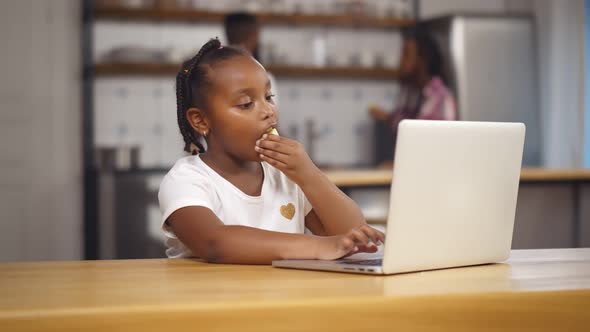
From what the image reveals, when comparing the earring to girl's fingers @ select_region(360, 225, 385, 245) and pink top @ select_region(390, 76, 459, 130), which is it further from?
pink top @ select_region(390, 76, 459, 130)

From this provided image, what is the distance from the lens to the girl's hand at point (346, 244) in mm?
1194

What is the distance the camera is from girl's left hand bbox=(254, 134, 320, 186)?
1425mm

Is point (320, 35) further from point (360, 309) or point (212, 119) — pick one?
point (360, 309)

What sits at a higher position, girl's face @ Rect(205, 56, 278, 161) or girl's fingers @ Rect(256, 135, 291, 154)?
girl's face @ Rect(205, 56, 278, 161)

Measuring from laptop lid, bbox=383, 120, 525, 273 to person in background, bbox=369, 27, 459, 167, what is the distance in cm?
408

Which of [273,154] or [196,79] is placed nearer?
[273,154]

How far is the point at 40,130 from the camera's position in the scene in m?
5.31

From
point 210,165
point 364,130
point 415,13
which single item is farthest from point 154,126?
point 210,165

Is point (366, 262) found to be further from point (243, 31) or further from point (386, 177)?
point (243, 31)

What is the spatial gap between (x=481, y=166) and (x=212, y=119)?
1.77 ft

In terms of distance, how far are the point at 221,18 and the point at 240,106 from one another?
13.9ft

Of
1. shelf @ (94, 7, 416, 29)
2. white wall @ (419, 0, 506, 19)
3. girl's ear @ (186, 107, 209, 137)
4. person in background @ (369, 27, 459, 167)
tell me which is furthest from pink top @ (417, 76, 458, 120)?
girl's ear @ (186, 107, 209, 137)

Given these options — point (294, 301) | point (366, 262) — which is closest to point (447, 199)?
point (366, 262)

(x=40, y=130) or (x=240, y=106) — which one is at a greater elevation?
(x=240, y=106)
